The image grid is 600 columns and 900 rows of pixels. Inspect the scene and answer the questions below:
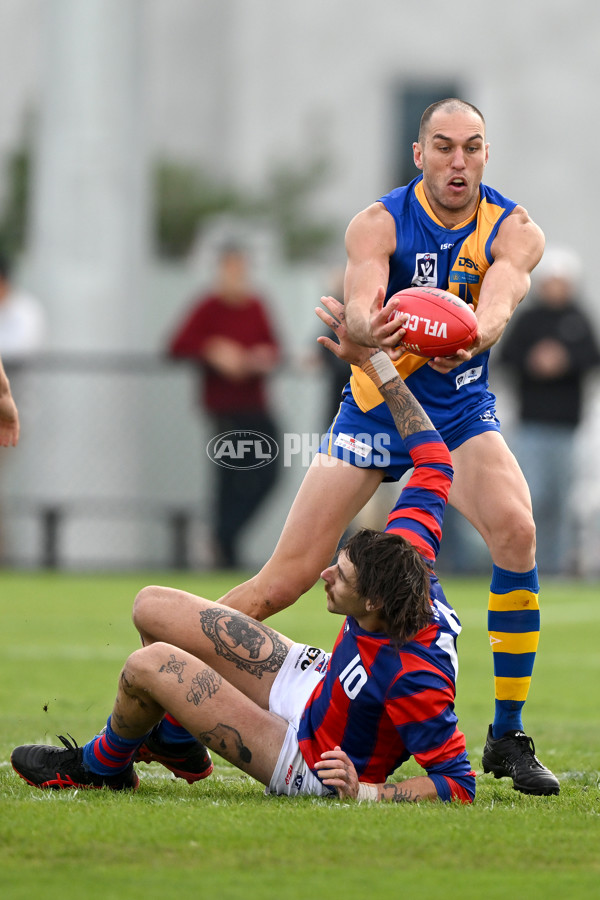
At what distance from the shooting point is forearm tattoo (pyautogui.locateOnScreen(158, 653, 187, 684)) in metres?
4.57

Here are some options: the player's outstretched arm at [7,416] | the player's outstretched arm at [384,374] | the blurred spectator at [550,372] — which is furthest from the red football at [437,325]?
the blurred spectator at [550,372]

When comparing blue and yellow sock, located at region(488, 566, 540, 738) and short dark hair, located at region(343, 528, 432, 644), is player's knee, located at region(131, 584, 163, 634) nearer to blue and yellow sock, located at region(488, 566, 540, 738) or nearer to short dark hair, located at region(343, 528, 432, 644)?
short dark hair, located at region(343, 528, 432, 644)

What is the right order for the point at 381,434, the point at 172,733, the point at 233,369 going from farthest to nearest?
1. the point at 233,369
2. the point at 381,434
3. the point at 172,733

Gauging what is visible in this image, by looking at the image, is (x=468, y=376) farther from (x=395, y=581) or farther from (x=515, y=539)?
(x=395, y=581)

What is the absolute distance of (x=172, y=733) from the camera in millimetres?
4980

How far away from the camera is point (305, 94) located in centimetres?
2791

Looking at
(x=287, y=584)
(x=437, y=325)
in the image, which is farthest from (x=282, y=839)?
(x=437, y=325)

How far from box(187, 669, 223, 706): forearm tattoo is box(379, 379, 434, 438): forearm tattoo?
3.51ft

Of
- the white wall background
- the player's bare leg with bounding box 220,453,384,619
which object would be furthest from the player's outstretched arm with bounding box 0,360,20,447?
the white wall background

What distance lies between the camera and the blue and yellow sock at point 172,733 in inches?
196

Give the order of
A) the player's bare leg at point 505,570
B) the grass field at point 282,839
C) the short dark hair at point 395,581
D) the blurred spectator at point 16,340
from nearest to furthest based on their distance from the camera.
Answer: the grass field at point 282,839, the short dark hair at point 395,581, the player's bare leg at point 505,570, the blurred spectator at point 16,340

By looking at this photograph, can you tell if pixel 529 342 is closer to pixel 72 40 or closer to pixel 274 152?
pixel 72 40

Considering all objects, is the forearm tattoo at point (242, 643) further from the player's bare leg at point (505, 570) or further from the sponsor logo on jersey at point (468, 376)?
the sponsor logo on jersey at point (468, 376)

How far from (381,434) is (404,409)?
441 mm
